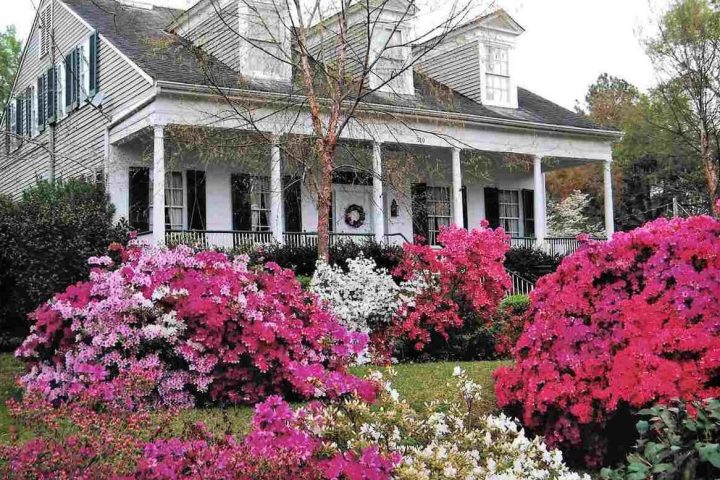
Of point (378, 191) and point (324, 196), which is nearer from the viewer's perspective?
point (324, 196)

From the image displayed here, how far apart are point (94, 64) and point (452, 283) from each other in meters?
10.2

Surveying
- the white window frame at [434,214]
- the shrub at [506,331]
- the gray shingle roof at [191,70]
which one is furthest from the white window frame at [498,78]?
the shrub at [506,331]

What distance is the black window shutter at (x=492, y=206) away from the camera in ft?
67.2

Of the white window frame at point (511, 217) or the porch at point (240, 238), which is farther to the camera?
the white window frame at point (511, 217)

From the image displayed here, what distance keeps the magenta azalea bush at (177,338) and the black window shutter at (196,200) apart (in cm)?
915

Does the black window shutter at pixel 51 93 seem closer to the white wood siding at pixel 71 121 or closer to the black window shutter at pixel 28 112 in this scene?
the white wood siding at pixel 71 121

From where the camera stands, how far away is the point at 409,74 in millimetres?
17328

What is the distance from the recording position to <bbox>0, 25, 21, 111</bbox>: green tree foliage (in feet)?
115

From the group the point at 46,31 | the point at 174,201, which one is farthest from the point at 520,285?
the point at 46,31

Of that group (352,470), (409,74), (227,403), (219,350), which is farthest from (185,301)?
(409,74)

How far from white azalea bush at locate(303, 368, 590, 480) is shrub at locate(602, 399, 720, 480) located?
368 millimetres

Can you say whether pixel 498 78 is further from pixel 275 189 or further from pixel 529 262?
pixel 275 189

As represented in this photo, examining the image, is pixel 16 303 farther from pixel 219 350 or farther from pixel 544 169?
pixel 544 169

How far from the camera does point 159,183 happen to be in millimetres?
13281
